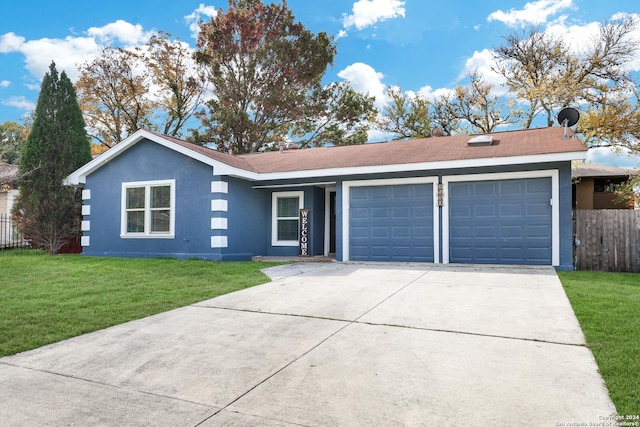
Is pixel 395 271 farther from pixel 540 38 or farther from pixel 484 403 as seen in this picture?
pixel 540 38

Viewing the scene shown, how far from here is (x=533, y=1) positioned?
2045cm

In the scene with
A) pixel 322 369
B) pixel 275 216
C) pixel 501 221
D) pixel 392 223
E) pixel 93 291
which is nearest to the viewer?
pixel 322 369

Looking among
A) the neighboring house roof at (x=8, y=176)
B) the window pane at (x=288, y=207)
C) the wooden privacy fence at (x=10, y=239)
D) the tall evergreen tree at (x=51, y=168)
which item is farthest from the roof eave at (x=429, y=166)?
the wooden privacy fence at (x=10, y=239)

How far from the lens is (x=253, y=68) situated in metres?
24.8

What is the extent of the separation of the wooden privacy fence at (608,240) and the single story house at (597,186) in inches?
454

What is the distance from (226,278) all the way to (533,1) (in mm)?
21008

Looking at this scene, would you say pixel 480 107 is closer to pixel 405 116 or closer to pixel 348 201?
pixel 405 116

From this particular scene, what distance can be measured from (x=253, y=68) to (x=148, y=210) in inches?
597

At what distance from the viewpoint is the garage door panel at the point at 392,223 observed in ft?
35.1

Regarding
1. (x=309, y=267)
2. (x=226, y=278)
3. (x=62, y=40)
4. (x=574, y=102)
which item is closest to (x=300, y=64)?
(x=62, y=40)

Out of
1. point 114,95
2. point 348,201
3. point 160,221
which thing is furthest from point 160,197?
point 114,95

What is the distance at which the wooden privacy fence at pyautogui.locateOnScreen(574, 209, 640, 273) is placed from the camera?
1050cm

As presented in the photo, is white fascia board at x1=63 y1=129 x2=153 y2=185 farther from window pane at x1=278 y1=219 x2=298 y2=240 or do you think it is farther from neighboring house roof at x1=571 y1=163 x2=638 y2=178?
neighboring house roof at x1=571 y1=163 x2=638 y2=178

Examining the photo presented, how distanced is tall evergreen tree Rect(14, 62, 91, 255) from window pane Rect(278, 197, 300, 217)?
25.3ft
